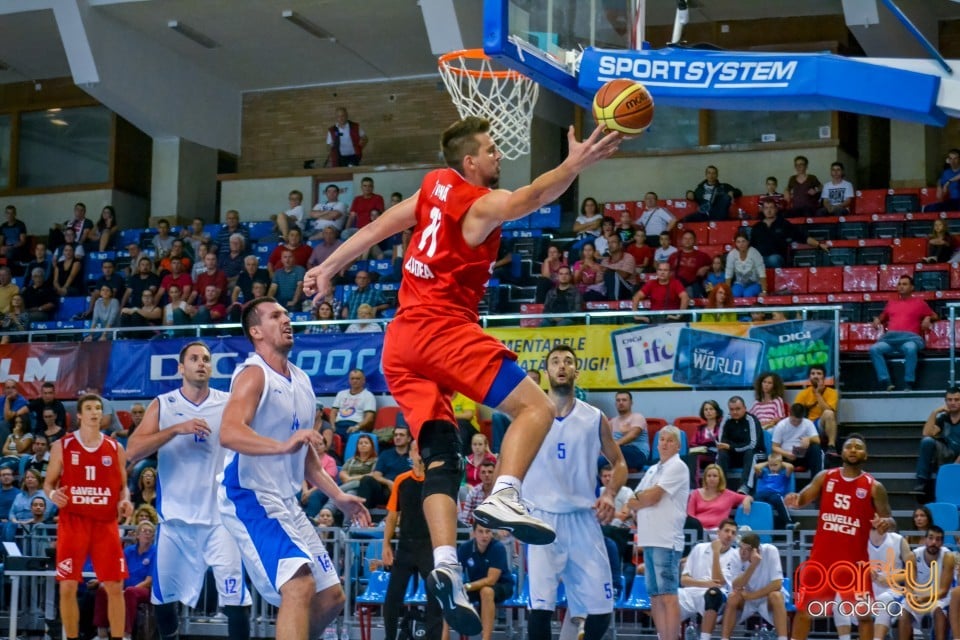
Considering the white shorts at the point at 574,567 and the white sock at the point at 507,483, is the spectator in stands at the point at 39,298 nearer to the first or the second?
the white shorts at the point at 574,567

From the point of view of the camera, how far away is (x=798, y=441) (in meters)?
14.4

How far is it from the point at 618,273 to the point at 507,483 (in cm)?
1236

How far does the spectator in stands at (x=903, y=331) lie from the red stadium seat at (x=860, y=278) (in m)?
1.08

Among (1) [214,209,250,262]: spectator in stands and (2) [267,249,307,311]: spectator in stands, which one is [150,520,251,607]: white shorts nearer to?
(2) [267,249,307,311]: spectator in stands

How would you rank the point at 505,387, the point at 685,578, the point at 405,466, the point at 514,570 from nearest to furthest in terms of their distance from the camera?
the point at 505,387, the point at 685,578, the point at 514,570, the point at 405,466

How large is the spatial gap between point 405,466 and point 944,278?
24.4 ft

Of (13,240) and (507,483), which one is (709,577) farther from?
(13,240)

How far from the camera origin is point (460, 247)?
630cm

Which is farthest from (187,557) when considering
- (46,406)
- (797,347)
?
(46,406)

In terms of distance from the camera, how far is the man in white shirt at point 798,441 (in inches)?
560

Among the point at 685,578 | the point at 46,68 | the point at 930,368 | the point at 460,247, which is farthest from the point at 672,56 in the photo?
the point at 46,68

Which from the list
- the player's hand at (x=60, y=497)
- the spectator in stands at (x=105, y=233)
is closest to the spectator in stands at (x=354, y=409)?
the player's hand at (x=60, y=497)

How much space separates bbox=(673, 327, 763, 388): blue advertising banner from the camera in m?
15.9

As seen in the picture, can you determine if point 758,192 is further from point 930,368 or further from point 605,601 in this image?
point 605,601
